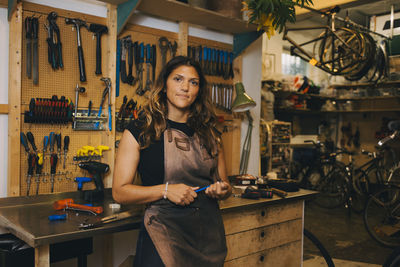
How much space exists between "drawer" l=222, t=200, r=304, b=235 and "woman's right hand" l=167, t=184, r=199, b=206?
1.97 ft

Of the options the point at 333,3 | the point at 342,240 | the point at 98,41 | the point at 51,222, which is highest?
the point at 333,3

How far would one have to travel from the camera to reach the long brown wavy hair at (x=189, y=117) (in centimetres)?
171

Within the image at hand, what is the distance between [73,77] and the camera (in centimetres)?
259

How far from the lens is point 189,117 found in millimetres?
1874

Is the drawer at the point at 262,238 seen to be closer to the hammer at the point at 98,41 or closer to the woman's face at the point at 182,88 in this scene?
the woman's face at the point at 182,88

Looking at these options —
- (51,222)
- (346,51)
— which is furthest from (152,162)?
(346,51)

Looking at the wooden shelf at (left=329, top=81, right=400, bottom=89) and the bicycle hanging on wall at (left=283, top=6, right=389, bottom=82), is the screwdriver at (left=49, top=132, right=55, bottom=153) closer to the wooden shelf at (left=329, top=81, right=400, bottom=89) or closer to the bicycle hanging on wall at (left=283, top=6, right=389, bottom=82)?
the bicycle hanging on wall at (left=283, top=6, right=389, bottom=82)

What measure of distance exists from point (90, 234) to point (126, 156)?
0.43 metres

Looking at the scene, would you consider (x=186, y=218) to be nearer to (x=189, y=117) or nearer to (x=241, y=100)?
(x=189, y=117)

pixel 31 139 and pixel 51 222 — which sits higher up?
pixel 31 139

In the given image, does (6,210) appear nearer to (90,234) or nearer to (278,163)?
(90,234)

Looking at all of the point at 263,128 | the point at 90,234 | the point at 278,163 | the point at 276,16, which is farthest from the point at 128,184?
the point at 278,163

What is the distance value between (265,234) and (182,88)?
1.27m

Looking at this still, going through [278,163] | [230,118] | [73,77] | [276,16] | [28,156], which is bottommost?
[278,163]
